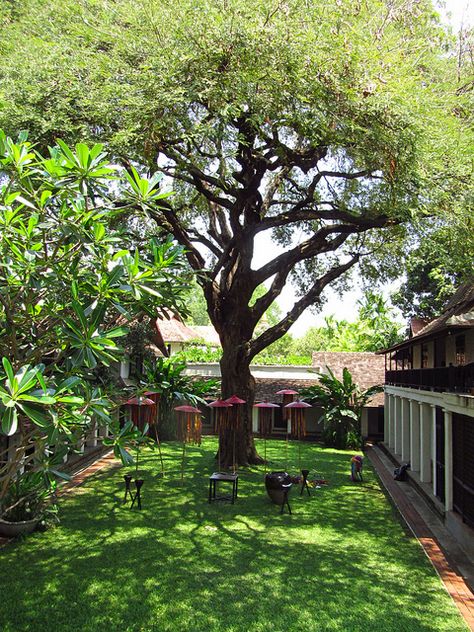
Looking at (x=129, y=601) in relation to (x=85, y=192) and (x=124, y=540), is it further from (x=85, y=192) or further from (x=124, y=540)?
(x=85, y=192)

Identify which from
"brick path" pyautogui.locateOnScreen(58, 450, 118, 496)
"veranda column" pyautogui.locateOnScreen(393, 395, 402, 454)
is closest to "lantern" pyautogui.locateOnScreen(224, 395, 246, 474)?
"brick path" pyautogui.locateOnScreen(58, 450, 118, 496)

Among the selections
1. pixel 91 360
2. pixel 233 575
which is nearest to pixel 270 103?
pixel 91 360

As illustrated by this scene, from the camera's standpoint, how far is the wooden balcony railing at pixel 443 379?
1148 cm

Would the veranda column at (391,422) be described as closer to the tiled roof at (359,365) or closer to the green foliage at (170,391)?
the tiled roof at (359,365)

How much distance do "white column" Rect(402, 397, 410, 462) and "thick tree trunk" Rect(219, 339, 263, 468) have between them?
553 centimetres

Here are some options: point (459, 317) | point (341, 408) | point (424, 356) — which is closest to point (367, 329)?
point (341, 408)

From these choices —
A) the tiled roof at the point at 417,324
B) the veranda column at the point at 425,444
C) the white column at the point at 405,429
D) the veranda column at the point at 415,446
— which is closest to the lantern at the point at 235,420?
the veranda column at the point at 425,444

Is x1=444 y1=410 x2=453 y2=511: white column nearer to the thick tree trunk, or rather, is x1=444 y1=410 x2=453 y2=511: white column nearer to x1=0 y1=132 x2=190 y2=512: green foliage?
the thick tree trunk

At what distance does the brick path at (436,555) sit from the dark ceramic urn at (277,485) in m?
2.88

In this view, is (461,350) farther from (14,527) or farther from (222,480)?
(14,527)

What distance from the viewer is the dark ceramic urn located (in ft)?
43.0

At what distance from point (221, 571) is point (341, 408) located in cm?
1571

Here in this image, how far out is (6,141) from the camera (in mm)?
5488

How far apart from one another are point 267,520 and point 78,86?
33.4 ft
